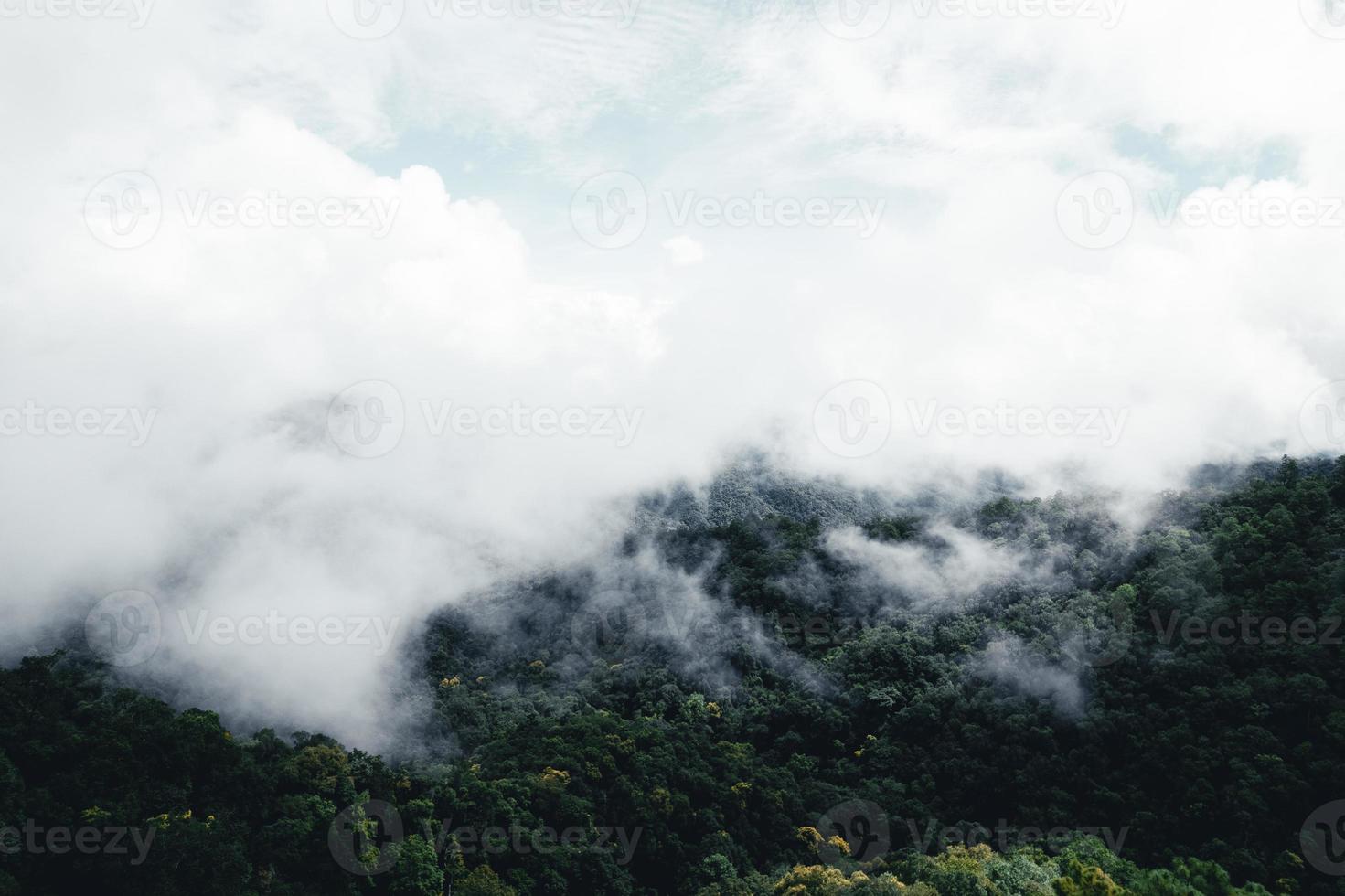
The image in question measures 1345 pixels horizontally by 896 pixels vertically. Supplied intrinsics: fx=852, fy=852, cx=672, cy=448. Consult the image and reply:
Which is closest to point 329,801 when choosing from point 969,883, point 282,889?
point 282,889

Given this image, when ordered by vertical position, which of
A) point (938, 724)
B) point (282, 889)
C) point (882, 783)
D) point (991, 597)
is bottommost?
point (282, 889)

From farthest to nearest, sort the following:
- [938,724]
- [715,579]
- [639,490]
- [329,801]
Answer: [639,490] < [715,579] < [938,724] < [329,801]

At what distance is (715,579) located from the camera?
235 feet

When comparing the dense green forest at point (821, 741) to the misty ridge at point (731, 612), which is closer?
the dense green forest at point (821, 741)

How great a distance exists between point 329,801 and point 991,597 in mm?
45026

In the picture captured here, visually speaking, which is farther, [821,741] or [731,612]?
[731,612]

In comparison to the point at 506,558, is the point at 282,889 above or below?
below

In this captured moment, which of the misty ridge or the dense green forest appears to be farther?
the misty ridge

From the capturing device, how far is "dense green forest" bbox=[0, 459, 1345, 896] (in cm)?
3238

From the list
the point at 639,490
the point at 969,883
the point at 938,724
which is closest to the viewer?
the point at 969,883

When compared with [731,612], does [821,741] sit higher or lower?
lower

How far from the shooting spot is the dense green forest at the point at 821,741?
1275 inches

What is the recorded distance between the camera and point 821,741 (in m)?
54.2

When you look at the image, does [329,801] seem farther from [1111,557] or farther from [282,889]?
[1111,557]
